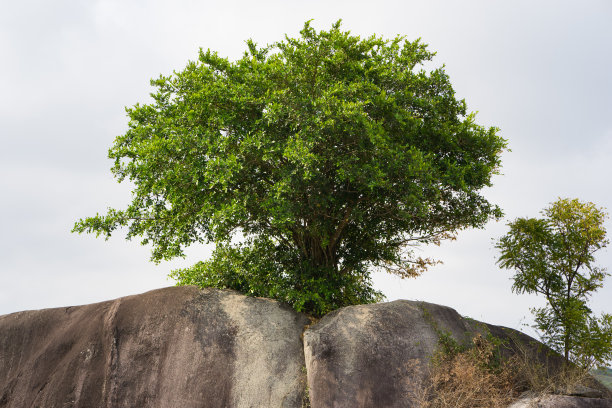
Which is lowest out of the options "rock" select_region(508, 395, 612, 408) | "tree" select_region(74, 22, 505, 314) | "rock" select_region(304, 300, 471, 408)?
"rock" select_region(508, 395, 612, 408)

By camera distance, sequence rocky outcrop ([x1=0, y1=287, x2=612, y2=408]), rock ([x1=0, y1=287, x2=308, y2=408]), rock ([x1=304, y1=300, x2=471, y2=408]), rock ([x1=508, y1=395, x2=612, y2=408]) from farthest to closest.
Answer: rock ([x1=0, y1=287, x2=308, y2=408]) < rocky outcrop ([x1=0, y1=287, x2=612, y2=408]) < rock ([x1=304, y1=300, x2=471, y2=408]) < rock ([x1=508, y1=395, x2=612, y2=408])

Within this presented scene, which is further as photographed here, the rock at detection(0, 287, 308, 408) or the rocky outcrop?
the rock at detection(0, 287, 308, 408)

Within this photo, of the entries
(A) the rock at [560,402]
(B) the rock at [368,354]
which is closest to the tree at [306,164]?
(B) the rock at [368,354]

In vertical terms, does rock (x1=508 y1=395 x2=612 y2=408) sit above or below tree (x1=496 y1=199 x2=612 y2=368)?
below

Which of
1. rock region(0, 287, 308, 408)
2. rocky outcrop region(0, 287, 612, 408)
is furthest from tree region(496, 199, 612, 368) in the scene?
rock region(0, 287, 308, 408)

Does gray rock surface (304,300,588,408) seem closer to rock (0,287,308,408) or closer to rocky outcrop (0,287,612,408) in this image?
rocky outcrop (0,287,612,408)

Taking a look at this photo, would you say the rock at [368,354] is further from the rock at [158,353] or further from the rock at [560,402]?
the rock at [560,402]

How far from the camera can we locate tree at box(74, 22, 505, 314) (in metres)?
13.1

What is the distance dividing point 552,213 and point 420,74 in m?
7.28

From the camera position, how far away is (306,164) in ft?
39.5

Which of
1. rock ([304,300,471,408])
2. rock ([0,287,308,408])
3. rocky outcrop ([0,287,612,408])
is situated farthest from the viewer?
rock ([0,287,308,408])

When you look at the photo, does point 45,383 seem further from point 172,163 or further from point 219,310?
point 172,163

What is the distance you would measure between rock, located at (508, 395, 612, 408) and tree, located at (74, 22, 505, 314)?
19.4ft

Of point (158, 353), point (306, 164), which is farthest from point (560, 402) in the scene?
point (158, 353)
